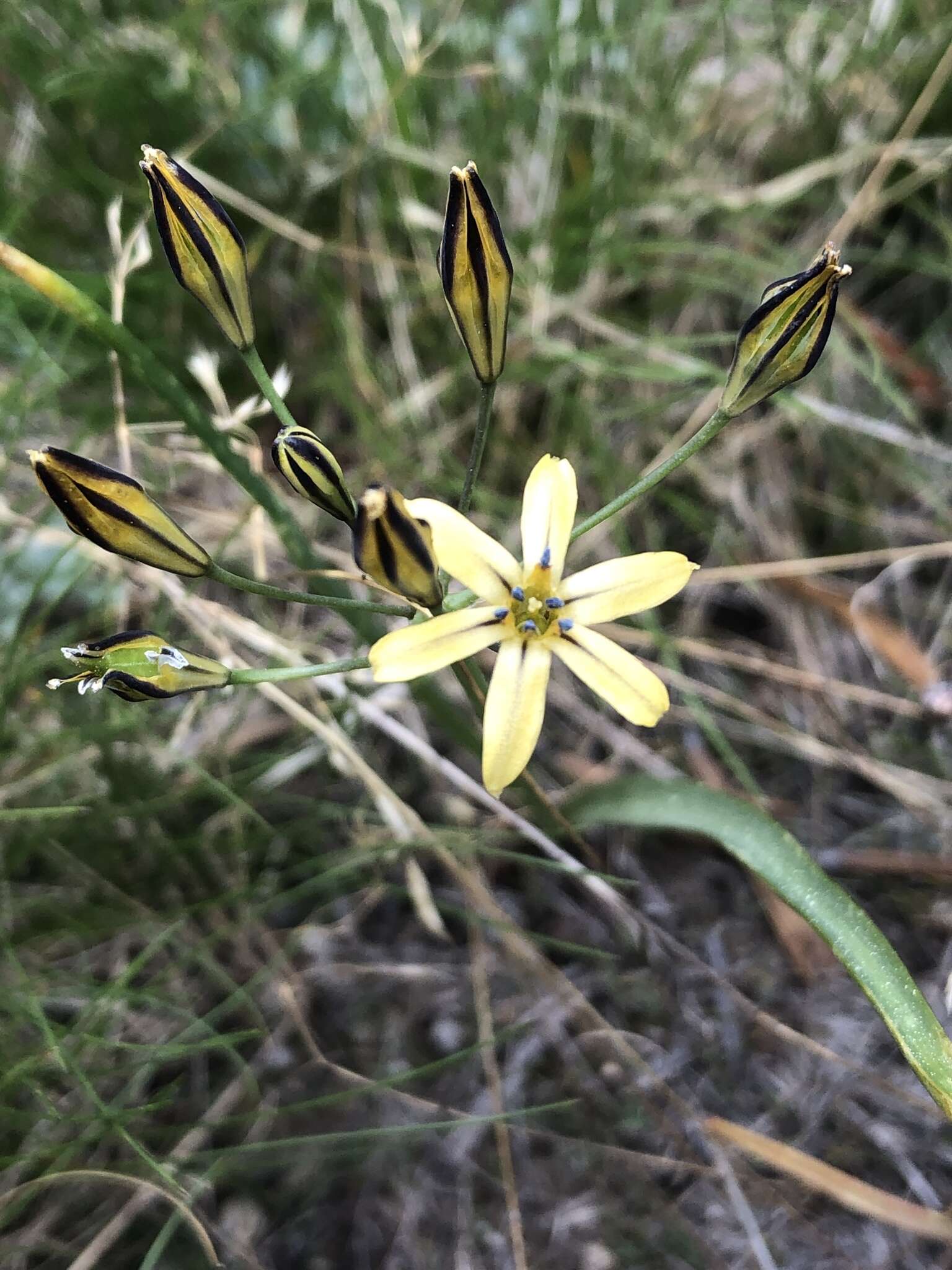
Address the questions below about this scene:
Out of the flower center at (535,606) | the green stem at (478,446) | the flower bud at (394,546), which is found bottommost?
the flower bud at (394,546)

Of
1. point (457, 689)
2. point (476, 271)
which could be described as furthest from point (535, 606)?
point (457, 689)

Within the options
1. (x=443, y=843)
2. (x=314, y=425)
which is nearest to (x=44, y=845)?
(x=443, y=843)

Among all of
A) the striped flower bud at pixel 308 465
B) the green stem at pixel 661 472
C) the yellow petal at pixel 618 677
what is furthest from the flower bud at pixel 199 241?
the yellow petal at pixel 618 677

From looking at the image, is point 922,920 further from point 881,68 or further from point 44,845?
point 881,68

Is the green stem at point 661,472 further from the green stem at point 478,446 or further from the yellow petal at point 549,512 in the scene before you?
the green stem at point 478,446

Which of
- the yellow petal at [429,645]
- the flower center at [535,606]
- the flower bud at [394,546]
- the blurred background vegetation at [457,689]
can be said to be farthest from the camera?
the blurred background vegetation at [457,689]

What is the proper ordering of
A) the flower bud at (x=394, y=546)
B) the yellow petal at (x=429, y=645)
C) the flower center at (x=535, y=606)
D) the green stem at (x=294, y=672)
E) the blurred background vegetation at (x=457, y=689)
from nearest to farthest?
the flower bud at (x=394, y=546) → the yellow petal at (x=429, y=645) → the green stem at (x=294, y=672) → the flower center at (x=535, y=606) → the blurred background vegetation at (x=457, y=689)

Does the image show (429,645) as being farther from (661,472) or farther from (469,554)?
(661,472)
